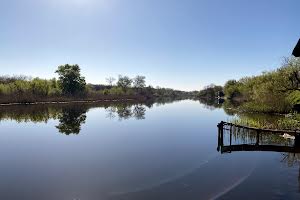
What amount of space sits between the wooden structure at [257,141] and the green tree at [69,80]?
9241 centimetres

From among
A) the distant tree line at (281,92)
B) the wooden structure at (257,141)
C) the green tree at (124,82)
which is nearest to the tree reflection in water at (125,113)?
the distant tree line at (281,92)

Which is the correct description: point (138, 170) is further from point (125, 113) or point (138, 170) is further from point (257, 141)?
point (125, 113)

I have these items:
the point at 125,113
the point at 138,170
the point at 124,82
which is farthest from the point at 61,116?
the point at 124,82

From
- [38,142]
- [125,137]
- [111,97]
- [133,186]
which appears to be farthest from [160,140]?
[111,97]

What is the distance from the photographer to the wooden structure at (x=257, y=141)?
2248cm

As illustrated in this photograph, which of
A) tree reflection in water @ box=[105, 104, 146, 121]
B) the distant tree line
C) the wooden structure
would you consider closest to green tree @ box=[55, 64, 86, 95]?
tree reflection in water @ box=[105, 104, 146, 121]

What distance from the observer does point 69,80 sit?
393 feet

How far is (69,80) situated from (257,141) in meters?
105

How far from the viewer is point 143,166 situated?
22.5 m

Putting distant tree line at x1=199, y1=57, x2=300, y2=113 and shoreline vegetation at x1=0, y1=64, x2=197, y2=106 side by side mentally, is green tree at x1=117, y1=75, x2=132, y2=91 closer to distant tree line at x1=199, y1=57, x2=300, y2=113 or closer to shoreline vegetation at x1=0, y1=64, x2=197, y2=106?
shoreline vegetation at x1=0, y1=64, x2=197, y2=106

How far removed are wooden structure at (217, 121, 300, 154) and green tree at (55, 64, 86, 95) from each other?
303 ft

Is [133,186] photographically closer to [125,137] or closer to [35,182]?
[35,182]

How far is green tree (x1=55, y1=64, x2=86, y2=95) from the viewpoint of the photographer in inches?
4724

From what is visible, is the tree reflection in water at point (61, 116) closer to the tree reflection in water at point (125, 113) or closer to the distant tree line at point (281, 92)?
the tree reflection in water at point (125, 113)
